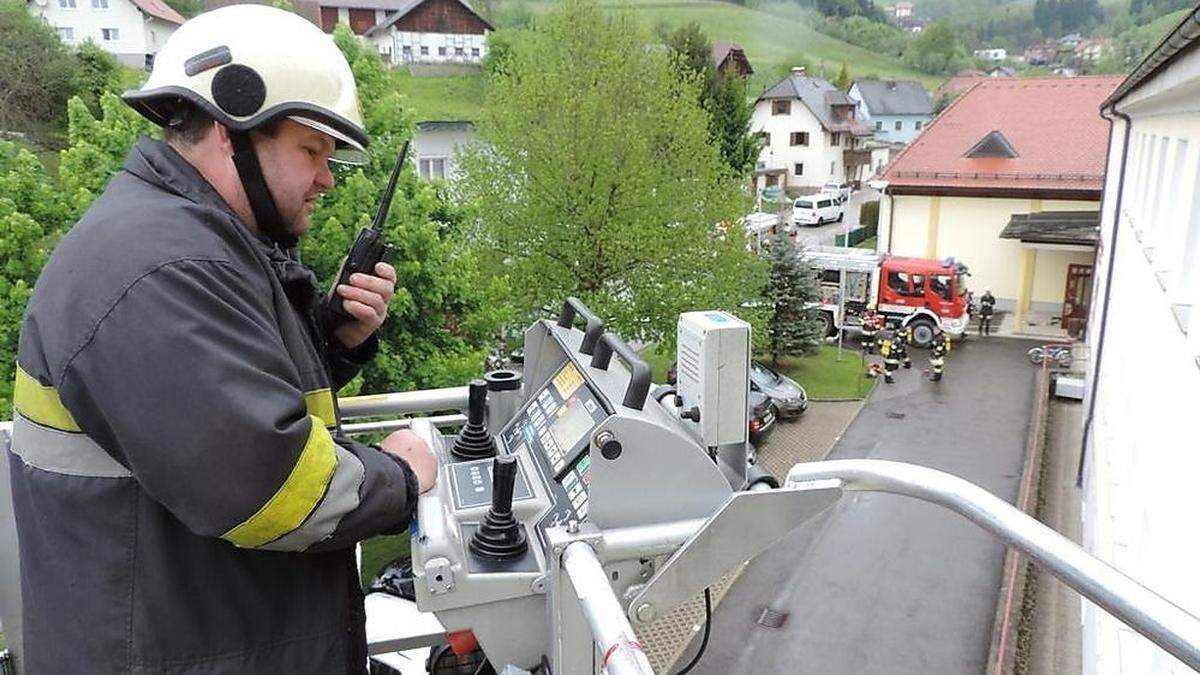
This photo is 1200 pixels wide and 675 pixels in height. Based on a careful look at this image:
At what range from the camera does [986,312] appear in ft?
80.2

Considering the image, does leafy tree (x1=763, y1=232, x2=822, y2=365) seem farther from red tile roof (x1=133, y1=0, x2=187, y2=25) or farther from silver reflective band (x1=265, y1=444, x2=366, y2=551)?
red tile roof (x1=133, y1=0, x2=187, y2=25)

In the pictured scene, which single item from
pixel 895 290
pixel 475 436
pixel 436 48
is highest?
pixel 436 48

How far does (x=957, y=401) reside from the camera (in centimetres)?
1933

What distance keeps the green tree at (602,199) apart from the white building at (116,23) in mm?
40278

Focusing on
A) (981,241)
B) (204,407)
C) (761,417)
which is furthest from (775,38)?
(204,407)

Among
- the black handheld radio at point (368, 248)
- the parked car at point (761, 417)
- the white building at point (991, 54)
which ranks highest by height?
the white building at point (991, 54)

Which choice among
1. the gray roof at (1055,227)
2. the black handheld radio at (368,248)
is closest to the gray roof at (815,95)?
the gray roof at (1055,227)

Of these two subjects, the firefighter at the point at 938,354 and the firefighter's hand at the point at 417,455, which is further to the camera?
the firefighter at the point at 938,354

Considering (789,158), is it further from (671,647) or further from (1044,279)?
(671,647)

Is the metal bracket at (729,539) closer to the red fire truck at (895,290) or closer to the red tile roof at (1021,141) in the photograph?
the red fire truck at (895,290)

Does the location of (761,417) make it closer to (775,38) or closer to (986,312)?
(986,312)

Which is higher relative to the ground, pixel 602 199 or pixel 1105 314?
pixel 602 199

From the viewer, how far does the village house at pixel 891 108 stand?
210ft

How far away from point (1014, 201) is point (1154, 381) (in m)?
21.4
